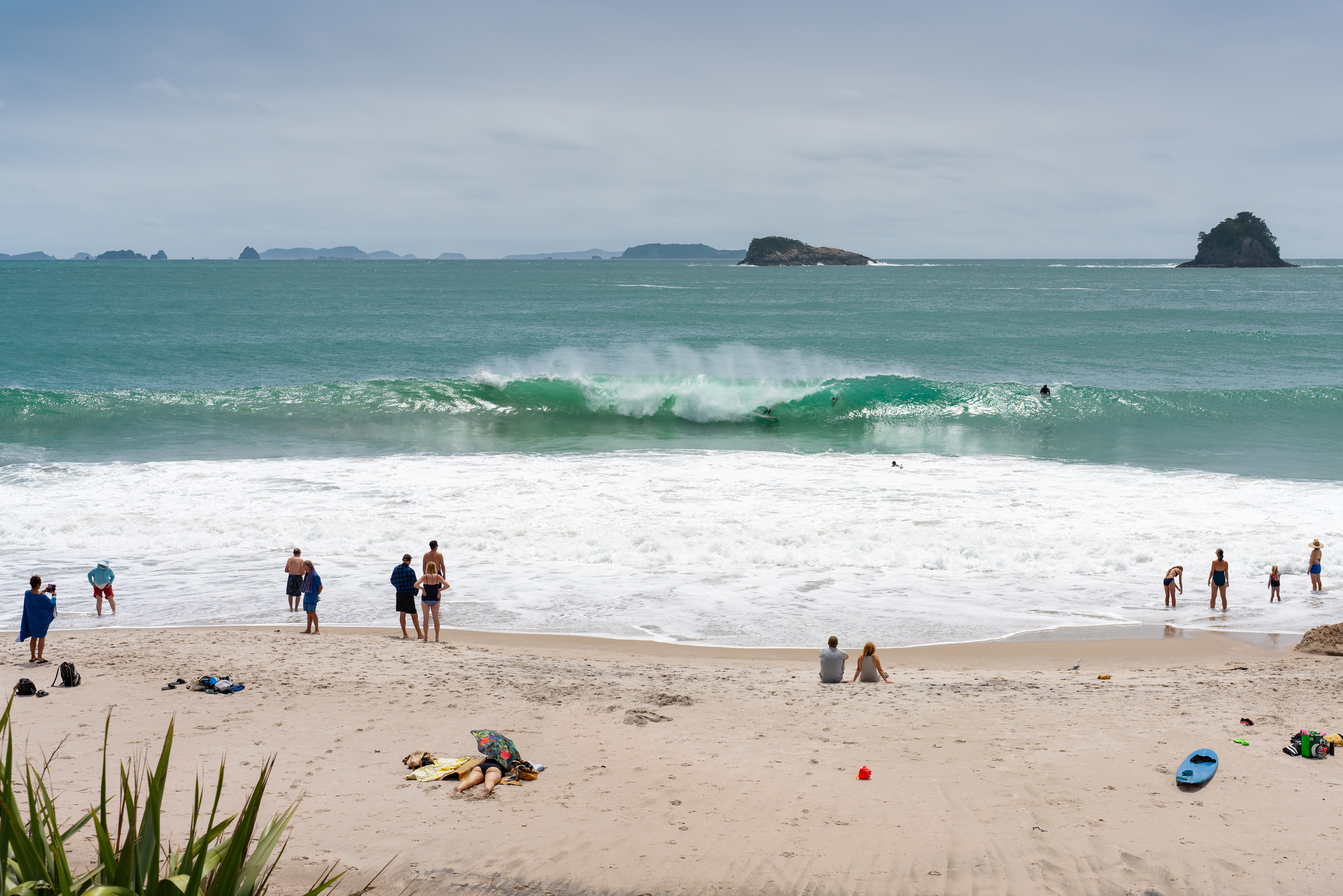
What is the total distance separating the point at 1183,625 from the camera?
12477 mm

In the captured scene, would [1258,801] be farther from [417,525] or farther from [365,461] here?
[365,461]

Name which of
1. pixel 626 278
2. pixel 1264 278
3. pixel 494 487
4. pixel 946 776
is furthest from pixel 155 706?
pixel 1264 278

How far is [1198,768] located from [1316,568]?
814 centimetres

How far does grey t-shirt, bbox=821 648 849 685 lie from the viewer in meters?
10.2

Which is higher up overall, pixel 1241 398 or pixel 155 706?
pixel 1241 398

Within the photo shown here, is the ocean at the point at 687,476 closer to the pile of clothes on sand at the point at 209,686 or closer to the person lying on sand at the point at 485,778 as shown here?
the pile of clothes on sand at the point at 209,686

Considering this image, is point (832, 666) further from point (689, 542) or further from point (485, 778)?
point (689, 542)

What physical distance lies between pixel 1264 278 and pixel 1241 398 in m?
126

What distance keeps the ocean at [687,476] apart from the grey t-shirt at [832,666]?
5.25 feet

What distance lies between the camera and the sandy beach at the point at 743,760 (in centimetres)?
621

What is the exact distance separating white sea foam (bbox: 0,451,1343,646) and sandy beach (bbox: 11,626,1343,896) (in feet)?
4.54

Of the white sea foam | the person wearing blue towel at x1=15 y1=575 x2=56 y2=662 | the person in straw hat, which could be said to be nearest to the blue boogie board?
the white sea foam

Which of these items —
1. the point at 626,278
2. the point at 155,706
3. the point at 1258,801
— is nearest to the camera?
the point at 1258,801

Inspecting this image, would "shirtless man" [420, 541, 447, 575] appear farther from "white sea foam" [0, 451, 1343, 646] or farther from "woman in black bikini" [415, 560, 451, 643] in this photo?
"white sea foam" [0, 451, 1343, 646]
